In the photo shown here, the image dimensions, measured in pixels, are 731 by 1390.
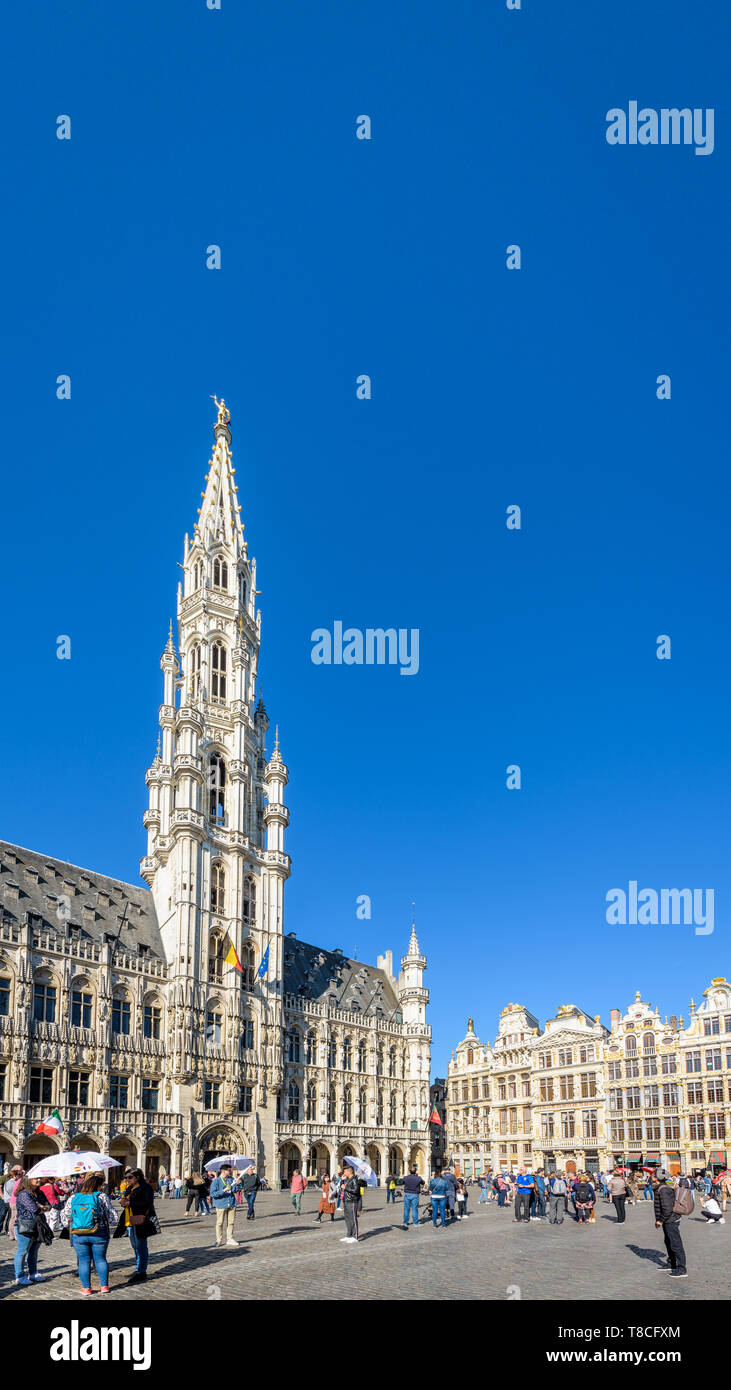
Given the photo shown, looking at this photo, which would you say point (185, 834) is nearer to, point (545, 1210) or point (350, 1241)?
point (545, 1210)

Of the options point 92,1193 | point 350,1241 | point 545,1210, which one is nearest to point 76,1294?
point 92,1193

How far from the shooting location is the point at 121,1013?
64000 millimetres

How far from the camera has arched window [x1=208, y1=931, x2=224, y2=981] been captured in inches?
2753

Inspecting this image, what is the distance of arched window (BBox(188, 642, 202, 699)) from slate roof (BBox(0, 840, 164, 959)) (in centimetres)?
1538

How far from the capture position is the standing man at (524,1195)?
32.6m

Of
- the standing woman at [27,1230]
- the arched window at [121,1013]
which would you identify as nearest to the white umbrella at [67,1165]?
the standing woman at [27,1230]

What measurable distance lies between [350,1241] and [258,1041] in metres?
47.9

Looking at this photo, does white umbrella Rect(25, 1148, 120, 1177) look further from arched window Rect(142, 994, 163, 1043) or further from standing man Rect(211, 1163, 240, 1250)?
arched window Rect(142, 994, 163, 1043)

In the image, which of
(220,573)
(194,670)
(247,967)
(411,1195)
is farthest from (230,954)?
(220,573)

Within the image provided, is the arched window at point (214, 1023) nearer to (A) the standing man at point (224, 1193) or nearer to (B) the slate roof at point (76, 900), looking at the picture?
(B) the slate roof at point (76, 900)

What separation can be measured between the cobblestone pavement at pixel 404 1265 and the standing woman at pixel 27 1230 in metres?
0.35

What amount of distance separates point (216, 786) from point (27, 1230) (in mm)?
59666
